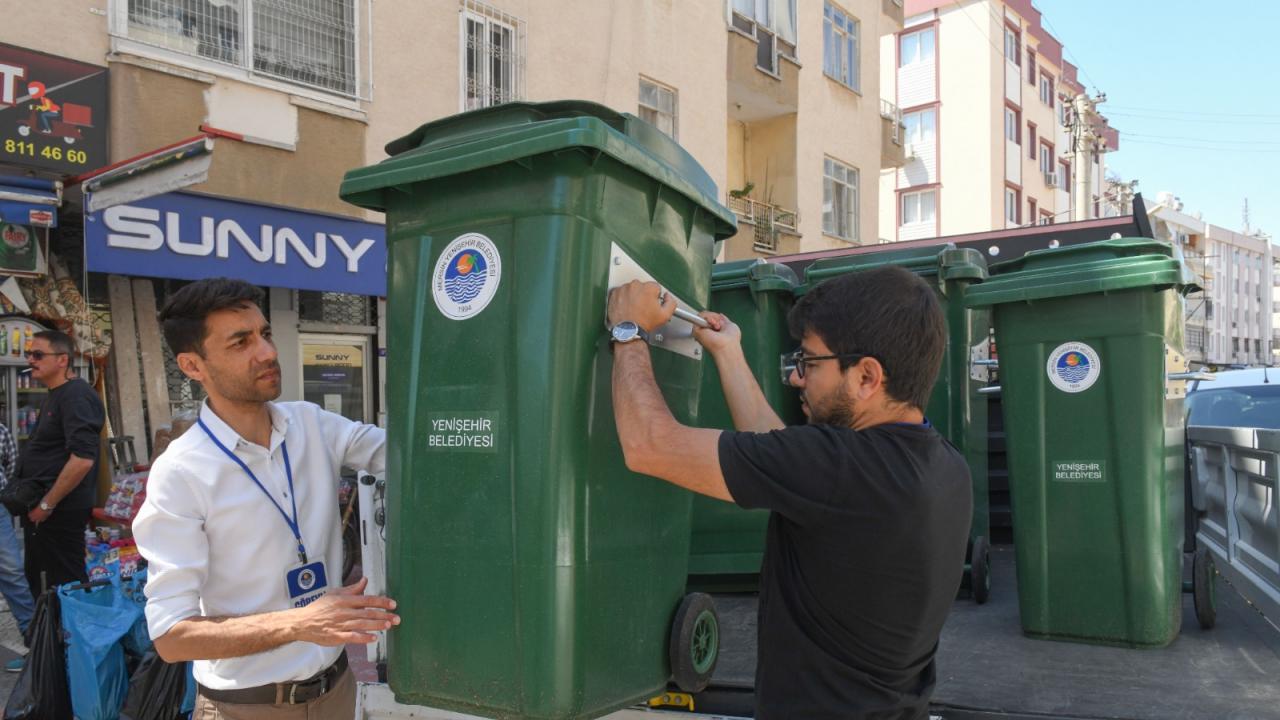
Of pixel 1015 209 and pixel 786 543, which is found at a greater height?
pixel 1015 209

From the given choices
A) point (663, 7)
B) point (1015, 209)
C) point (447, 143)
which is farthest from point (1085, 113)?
point (447, 143)

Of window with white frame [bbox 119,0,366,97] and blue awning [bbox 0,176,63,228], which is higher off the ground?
window with white frame [bbox 119,0,366,97]

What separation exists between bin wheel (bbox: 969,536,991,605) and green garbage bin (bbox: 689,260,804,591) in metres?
0.81

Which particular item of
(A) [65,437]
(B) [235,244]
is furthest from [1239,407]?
(B) [235,244]

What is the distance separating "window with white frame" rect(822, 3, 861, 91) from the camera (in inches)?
716

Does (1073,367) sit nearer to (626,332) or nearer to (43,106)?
(626,332)

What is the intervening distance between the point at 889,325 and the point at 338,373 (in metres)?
8.42

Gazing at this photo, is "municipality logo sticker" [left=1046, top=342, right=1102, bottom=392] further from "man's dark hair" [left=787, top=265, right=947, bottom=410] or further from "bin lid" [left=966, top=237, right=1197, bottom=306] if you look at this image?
"man's dark hair" [left=787, top=265, right=947, bottom=410]

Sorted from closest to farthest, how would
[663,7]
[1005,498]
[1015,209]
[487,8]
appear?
[1005,498] < [487,8] < [663,7] < [1015,209]

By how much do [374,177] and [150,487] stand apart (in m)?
0.88

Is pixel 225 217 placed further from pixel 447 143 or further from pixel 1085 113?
pixel 1085 113

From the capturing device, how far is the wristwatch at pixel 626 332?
2.14 meters

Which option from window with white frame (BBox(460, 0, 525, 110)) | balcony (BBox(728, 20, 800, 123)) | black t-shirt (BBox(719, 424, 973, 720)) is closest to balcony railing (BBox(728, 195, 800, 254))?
balcony (BBox(728, 20, 800, 123))

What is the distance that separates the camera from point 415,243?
7.80 feet
